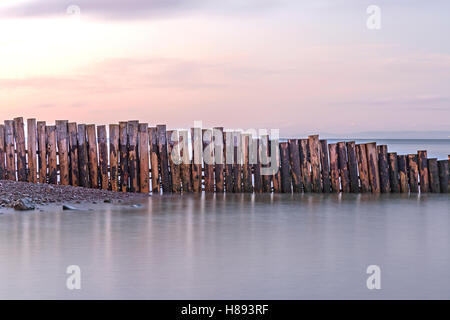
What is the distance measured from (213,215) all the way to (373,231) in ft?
9.44

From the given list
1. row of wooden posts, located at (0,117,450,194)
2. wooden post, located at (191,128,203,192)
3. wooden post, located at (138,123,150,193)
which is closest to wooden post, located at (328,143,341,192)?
row of wooden posts, located at (0,117,450,194)

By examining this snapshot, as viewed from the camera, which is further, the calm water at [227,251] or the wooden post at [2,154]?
the wooden post at [2,154]

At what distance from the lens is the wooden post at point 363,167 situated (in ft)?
51.8

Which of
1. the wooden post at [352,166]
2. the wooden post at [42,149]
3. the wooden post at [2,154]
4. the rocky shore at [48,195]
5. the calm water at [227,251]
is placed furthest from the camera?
the wooden post at [2,154]

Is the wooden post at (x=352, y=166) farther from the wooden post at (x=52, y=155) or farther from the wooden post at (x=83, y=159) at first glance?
the wooden post at (x=52, y=155)

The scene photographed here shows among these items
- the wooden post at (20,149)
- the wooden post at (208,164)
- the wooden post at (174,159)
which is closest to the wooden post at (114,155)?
the wooden post at (174,159)

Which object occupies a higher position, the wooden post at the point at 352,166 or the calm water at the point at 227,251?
the wooden post at the point at 352,166

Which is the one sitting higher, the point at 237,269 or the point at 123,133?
the point at 123,133

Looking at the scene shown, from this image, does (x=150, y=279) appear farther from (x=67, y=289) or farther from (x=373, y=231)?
(x=373, y=231)

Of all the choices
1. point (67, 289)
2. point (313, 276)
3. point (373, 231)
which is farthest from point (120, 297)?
point (373, 231)

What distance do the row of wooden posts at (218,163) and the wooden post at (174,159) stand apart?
0.9 inches

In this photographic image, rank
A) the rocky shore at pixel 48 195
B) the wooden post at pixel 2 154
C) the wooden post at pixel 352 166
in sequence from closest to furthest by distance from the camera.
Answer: the rocky shore at pixel 48 195 < the wooden post at pixel 352 166 < the wooden post at pixel 2 154

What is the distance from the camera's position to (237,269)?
6754 mm

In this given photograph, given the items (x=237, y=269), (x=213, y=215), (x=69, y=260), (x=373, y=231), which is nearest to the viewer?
(x=237, y=269)
